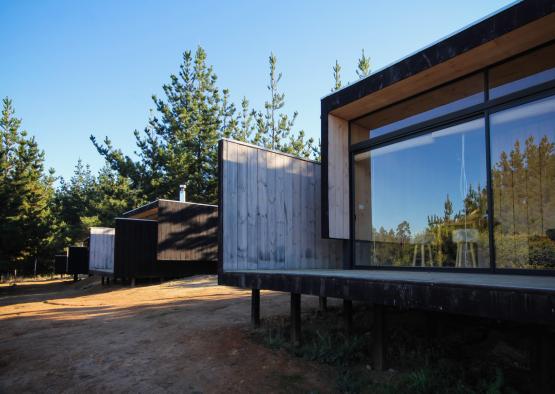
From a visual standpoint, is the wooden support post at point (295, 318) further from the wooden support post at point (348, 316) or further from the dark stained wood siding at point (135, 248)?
the dark stained wood siding at point (135, 248)

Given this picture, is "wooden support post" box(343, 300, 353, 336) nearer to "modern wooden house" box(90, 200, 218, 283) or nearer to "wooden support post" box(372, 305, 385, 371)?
"wooden support post" box(372, 305, 385, 371)

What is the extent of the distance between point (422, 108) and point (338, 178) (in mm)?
1511

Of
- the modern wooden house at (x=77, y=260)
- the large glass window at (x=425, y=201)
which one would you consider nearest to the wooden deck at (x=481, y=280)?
the large glass window at (x=425, y=201)

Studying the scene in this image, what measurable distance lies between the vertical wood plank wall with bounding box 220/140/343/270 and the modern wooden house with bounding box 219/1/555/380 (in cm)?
2

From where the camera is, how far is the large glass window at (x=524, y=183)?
399 centimetres

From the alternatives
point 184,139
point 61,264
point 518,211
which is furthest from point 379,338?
point 61,264

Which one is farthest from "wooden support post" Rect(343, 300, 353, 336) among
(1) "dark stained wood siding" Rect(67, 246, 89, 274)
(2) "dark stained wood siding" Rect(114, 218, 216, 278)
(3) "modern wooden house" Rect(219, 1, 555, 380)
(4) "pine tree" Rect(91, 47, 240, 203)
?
(1) "dark stained wood siding" Rect(67, 246, 89, 274)

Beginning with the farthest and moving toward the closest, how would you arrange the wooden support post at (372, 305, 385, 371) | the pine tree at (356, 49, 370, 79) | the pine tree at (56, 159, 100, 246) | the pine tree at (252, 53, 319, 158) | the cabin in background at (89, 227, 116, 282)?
the pine tree at (56, 159, 100, 246) < the pine tree at (252, 53, 319, 158) < the pine tree at (356, 49, 370, 79) < the cabin in background at (89, 227, 116, 282) < the wooden support post at (372, 305, 385, 371)

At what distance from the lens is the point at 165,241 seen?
472 inches

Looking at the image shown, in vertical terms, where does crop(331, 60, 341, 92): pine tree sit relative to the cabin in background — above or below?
above

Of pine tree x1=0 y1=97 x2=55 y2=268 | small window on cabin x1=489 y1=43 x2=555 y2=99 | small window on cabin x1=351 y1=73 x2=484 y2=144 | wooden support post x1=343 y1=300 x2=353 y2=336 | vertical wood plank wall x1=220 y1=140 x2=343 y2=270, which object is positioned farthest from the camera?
pine tree x1=0 y1=97 x2=55 y2=268

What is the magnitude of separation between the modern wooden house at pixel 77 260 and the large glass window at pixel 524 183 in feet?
65.4

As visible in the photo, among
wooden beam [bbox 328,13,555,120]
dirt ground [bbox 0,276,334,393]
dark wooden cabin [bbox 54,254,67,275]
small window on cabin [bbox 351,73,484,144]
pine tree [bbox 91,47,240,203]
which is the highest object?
pine tree [bbox 91,47,240,203]

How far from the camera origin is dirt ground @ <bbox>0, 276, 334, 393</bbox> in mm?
3709
